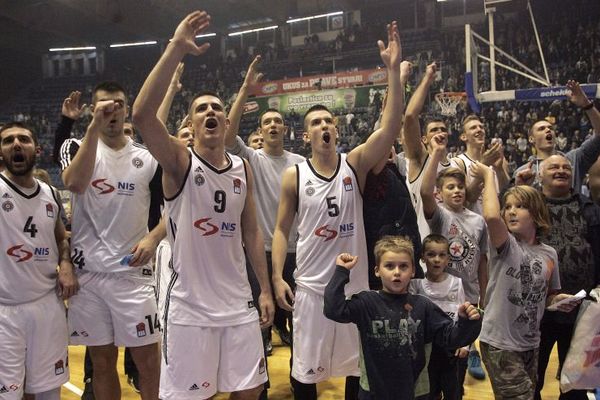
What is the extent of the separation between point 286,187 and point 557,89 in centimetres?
857

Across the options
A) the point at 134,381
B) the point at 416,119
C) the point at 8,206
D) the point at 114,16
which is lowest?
the point at 134,381

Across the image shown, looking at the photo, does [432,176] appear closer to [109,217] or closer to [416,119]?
[416,119]

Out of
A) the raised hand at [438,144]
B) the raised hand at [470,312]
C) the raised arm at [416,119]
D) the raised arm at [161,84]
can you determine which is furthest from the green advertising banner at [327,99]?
the raised hand at [470,312]

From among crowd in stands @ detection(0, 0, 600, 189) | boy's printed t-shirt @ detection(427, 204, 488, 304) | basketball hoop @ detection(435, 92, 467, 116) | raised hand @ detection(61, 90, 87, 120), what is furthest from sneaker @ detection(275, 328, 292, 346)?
basketball hoop @ detection(435, 92, 467, 116)

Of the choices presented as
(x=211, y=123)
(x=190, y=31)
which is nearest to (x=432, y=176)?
(x=211, y=123)

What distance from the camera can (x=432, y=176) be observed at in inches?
146

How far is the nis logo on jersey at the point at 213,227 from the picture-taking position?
117 inches

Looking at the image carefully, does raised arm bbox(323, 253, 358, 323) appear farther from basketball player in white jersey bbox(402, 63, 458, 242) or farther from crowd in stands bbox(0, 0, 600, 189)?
crowd in stands bbox(0, 0, 600, 189)

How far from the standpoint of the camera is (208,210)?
2.99 meters

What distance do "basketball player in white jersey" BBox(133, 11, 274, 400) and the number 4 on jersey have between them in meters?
0.91

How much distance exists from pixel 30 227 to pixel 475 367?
146 inches

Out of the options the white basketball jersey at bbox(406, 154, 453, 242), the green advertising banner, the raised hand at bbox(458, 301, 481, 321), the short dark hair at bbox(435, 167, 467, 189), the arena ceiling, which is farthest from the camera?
the arena ceiling

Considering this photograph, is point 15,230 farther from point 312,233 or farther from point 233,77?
point 233,77

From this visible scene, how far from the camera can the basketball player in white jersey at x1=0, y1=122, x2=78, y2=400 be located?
10.2ft
